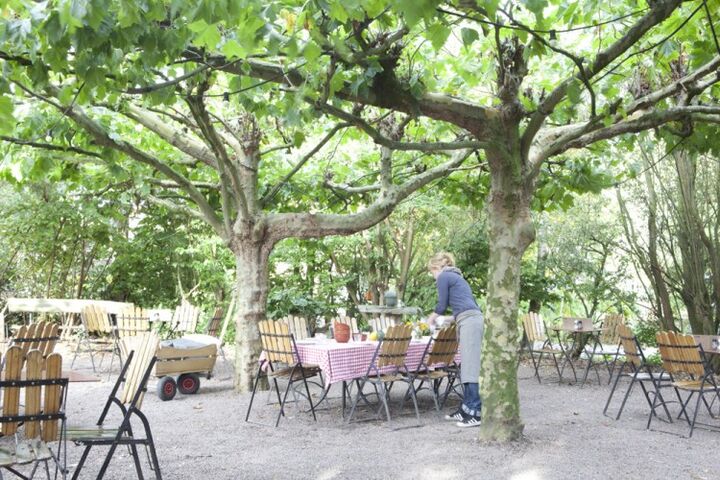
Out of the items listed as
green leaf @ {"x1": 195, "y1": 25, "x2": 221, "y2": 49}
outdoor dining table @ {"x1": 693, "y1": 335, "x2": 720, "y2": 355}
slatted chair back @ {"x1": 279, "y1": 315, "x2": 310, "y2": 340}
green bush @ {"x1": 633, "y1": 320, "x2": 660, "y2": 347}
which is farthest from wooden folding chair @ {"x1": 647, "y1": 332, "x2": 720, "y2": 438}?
green bush @ {"x1": 633, "y1": 320, "x2": 660, "y2": 347}

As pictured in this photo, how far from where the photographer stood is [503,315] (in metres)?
5.77

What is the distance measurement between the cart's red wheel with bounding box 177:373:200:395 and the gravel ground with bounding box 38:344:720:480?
0.76 meters

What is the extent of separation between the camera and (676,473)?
17.0 feet

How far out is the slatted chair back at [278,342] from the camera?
719 cm

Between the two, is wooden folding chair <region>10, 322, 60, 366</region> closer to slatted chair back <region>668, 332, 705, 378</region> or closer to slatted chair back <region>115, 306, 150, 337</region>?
slatted chair back <region>115, 306, 150, 337</region>

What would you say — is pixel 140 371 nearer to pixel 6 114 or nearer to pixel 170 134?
pixel 6 114

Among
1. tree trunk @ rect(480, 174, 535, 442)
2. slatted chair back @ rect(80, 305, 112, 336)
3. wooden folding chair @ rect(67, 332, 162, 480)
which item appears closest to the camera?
wooden folding chair @ rect(67, 332, 162, 480)

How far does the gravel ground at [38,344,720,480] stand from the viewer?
5.14 meters

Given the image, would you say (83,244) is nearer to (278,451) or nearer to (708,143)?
(278,451)

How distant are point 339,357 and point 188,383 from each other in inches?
130

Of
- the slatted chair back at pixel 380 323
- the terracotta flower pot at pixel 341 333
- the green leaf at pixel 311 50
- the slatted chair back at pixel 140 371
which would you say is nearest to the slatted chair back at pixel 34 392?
the slatted chair back at pixel 140 371

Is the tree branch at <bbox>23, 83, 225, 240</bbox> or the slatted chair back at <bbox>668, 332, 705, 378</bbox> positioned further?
the tree branch at <bbox>23, 83, 225, 240</bbox>

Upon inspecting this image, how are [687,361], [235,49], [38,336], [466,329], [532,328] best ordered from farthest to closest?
[532,328] < [466,329] < [687,361] < [38,336] < [235,49]

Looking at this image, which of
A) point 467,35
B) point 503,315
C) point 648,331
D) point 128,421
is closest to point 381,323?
point 503,315
